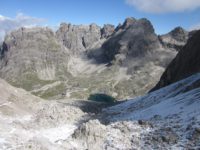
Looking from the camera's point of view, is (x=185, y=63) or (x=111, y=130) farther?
(x=185, y=63)

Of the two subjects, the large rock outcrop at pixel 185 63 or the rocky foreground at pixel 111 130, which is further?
the large rock outcrop at pixel 185 63

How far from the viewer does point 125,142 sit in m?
36.5

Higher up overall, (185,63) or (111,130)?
(185,63)

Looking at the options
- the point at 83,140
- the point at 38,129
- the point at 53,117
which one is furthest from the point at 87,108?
the point at 83,140

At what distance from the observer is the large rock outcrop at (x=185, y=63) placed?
104250 millimetres

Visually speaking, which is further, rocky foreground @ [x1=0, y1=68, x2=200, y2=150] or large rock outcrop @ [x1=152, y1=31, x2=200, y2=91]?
large rock outcrop @ [x1=152, y1=31, x2=200, y2=91]

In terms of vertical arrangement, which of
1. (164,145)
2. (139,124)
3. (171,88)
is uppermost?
(171,88)

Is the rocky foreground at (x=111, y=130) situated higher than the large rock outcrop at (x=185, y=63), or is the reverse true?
the large rock outcrop at (x=185, y=63)

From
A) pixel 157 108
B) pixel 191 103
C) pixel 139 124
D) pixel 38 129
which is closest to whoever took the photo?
pixel 139 124

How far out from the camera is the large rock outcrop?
10425 cm

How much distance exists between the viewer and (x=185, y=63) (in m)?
113

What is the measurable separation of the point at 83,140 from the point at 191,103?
1646 centimetres

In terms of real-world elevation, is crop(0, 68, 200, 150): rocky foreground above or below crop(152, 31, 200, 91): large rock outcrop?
below

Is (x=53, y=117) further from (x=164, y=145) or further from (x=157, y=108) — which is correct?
(x=164, y=145)
